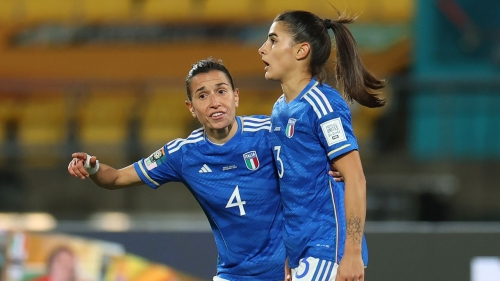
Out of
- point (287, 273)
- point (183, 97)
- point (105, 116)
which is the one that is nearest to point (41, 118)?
point (105, 116)

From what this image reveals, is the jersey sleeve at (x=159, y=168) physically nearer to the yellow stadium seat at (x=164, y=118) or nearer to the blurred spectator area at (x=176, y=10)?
the yellow stadium seat at (x=164, y=118)

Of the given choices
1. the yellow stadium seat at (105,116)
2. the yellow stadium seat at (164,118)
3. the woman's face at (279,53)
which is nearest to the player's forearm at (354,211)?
the woman's face at (279,53)

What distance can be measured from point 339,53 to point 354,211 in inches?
27.4

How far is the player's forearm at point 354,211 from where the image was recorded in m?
3.30

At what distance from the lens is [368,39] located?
34.1 feet

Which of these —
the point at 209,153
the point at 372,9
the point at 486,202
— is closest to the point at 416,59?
the point at 372,9

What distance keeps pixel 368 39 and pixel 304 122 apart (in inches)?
279

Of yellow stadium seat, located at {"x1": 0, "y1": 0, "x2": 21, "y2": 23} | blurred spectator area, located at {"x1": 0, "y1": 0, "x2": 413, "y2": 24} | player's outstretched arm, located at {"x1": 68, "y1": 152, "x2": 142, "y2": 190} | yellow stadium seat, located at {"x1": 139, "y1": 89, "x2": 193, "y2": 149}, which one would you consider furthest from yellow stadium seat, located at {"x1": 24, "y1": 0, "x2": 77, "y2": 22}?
player's outstretched arm, located at {"x1": 68, "y1": 152, "x2": 142, "y2": 190}

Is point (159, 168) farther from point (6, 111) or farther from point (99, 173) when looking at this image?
point (6, 111)

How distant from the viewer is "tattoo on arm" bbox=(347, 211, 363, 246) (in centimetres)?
331

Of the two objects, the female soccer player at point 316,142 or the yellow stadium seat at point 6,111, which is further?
the yellow stadium seat at point 6,111

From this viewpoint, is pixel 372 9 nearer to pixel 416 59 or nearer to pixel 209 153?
pixel 416 59

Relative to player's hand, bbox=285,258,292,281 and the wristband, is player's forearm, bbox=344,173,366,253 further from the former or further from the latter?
the wristband

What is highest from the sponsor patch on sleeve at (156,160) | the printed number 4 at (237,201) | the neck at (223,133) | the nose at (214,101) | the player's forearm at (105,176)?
the nose at (214,101)
